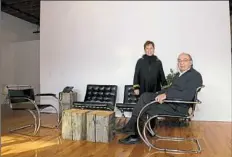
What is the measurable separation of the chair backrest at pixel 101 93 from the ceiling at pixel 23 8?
329 cm

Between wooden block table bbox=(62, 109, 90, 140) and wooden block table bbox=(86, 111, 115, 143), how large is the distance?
0.28ft

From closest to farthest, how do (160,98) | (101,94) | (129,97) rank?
(160,98) < (129,97) < (101,94)

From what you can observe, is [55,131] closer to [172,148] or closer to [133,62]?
[172,148]

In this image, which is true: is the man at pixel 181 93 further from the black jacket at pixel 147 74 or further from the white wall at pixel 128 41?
the white wall at pixel 128 41

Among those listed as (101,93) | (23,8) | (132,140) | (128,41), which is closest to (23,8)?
(23,8)

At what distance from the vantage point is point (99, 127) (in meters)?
3.16

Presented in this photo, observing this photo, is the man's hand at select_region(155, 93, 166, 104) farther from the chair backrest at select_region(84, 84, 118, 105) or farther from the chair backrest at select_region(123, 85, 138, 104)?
the chair backrest at select_region(84, 84, 118, 105)

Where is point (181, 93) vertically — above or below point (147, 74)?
below

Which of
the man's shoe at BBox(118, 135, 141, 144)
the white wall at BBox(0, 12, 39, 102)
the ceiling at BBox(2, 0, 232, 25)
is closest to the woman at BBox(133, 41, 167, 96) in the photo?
the man's shoe at BBox(118, 135, 141, 144)

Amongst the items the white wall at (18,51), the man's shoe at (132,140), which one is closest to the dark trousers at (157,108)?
the man's shoe at (132,140)

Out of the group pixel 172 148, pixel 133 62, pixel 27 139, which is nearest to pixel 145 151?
pixel 172 148

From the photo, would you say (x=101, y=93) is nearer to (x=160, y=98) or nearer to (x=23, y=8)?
(x=160, y=98)

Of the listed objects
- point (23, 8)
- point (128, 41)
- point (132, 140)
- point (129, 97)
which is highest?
point (23, 8)

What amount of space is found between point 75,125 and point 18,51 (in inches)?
224
